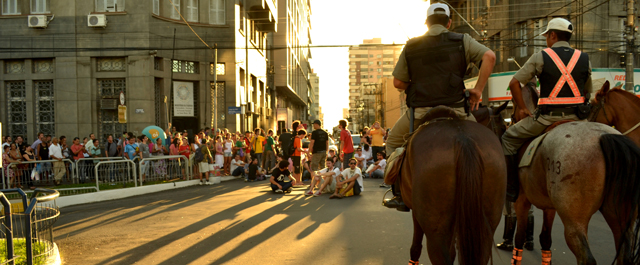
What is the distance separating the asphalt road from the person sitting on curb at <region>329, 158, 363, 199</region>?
1.46 ft

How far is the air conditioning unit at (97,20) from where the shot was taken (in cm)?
2597

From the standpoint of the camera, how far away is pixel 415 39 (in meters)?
3.87

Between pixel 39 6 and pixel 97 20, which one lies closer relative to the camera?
pixel 97 20

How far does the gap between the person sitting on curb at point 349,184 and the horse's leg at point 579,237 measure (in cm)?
868

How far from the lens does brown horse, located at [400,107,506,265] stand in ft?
9.87

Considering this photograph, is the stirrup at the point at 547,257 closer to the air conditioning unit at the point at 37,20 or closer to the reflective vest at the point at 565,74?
the reflective vest at the point at 565,74

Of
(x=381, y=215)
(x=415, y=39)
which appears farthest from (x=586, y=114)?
(x=381, y=215)

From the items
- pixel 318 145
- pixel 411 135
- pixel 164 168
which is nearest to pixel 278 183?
pixel 318 145

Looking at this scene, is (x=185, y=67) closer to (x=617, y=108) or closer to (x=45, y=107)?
(x=45, y=107)

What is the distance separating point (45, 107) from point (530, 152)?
28111 millimetres

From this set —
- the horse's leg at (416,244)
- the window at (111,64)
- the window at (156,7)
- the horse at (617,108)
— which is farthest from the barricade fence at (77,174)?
the window at (156,7)

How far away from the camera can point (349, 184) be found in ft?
41.1

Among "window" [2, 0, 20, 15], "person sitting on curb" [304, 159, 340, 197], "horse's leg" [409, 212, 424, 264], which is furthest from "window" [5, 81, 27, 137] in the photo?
Result: "horse's leg" [409, 212, 424, 264]

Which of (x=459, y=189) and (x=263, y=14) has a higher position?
(x=263, y=14)
